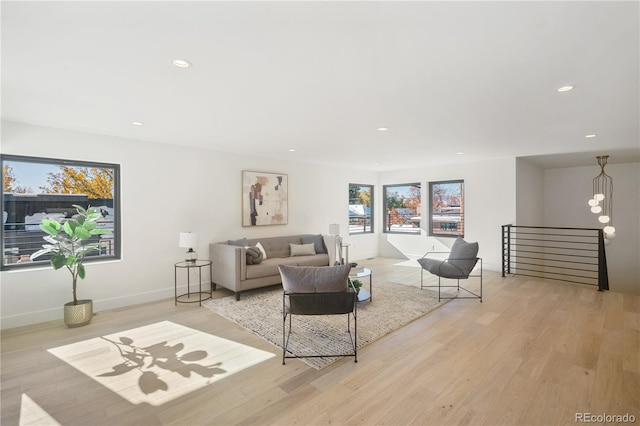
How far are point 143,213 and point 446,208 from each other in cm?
656

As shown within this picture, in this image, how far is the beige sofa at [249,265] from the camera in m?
4.70

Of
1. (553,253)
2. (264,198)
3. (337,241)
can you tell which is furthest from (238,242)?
(553,253)

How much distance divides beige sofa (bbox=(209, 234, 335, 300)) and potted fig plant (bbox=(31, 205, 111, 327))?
5.63 feet

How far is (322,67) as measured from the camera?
230 centimetres

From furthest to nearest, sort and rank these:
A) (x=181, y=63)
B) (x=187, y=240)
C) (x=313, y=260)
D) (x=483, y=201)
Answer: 1. (x=483, y=201)
2. (x=313, y=260)
3. (x=187, y=240)
4. (x=181, y=63)

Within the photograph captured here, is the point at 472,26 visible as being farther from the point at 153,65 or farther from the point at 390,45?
the point at 153,65

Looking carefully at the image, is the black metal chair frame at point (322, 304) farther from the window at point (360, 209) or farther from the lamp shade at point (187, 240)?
the window at point (360, 209)

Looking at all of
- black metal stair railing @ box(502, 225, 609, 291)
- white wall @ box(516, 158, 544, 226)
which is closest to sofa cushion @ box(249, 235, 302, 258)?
black metal stair railing @ box(502, 225, 609, 291)

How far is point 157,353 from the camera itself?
3014 mm

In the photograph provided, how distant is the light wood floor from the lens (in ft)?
6.88

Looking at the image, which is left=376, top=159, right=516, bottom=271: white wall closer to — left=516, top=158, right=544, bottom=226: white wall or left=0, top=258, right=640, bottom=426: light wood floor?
left=516, top=158, right=544, bottom=226: white wall

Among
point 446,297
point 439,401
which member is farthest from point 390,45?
point 446,297

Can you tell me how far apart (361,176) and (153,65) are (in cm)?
668

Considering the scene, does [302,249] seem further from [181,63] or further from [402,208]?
[181,63]
